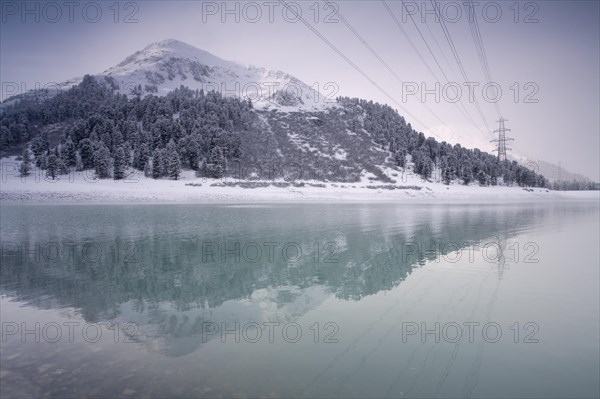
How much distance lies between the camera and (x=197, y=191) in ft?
227

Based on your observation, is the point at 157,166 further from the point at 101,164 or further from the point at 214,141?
the point at 214,141

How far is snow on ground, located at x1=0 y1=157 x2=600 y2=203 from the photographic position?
2359 inches

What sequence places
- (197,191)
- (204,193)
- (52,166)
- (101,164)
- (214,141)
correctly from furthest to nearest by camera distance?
1. (214,141)
2. (101,164)
3. (52,166)
4. (197,191)
5. (204,193)

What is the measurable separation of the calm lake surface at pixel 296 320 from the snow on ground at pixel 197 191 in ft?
146

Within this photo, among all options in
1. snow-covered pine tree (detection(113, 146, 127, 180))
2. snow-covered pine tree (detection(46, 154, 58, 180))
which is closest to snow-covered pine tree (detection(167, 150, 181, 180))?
snow-covered pine tree (detection(113, 146, 127, 180))

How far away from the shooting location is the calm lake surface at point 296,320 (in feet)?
21.6

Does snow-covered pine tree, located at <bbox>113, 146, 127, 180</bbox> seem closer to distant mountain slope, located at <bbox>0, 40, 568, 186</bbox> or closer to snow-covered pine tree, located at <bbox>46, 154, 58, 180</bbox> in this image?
→ distant mountain slope, located at <bbox>0, 40, 568, 186</bbox>

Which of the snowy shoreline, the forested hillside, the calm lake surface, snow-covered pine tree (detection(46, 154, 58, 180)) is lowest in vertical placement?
the calm lake surface

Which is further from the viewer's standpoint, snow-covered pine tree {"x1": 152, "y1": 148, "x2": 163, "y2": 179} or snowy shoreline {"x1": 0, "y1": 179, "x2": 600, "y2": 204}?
snow-covered pine tree {"x1": 152, "y1": 148, "x2": 163, "y2": 179}

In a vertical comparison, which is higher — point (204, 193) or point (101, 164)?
point (101, 164)

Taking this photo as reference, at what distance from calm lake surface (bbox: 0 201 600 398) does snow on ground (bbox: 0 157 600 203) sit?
4445 centimetres

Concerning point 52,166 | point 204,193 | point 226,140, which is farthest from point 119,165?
point 226,140

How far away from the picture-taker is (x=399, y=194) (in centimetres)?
8194

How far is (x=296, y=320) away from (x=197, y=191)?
6286cm
